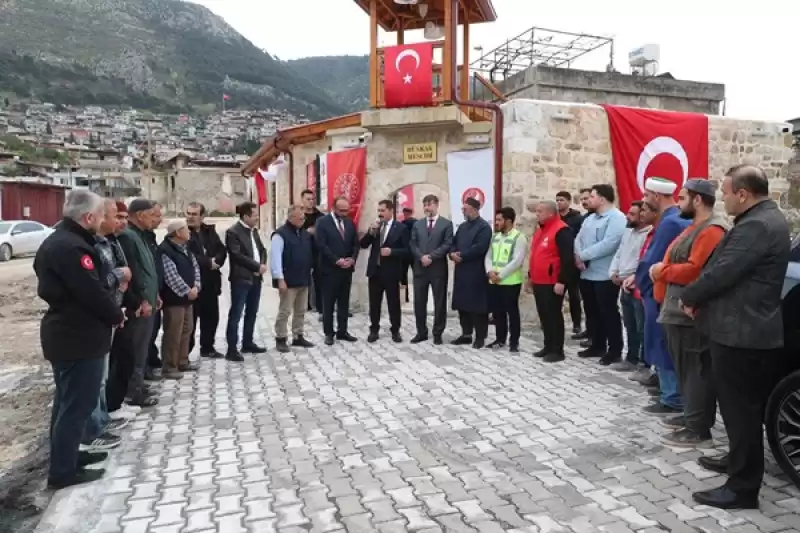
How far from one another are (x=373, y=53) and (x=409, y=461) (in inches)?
296

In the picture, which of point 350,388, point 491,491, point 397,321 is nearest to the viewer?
point 491,491

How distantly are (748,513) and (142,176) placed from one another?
170 ft

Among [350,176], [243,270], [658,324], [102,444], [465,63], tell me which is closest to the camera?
[102,444]

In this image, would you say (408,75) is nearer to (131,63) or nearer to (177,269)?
(177,269)

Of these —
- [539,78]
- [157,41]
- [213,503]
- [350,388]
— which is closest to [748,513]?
[213,503]

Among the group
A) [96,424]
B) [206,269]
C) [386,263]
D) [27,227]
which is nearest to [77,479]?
[96,424]

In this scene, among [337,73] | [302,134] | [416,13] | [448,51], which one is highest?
[337,73]

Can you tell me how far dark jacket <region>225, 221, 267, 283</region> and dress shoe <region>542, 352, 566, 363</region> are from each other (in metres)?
3.44

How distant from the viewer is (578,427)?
4523mm

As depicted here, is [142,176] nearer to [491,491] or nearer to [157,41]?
[491,491]

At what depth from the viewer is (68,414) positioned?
11.8 feet

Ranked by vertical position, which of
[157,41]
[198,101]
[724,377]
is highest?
[157,41]

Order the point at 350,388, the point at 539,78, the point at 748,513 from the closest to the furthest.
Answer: the point at 748,513 → the point at 350,388 → the point at 539,78

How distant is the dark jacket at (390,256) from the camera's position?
25.4ft
